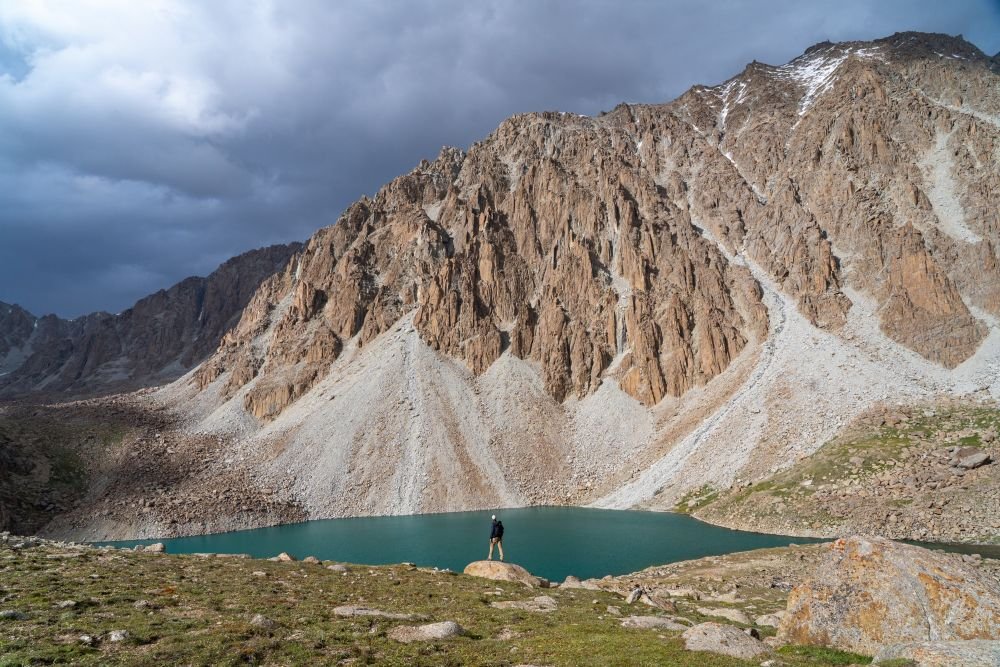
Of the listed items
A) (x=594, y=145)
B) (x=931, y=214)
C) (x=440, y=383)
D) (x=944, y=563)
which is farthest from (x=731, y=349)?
(x=944, y=563)

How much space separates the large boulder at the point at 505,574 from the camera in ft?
89.1

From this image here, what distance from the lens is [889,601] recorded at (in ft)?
49.3

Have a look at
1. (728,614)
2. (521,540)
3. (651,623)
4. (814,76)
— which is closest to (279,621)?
(651,623)

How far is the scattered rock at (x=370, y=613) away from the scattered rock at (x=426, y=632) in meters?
1.15

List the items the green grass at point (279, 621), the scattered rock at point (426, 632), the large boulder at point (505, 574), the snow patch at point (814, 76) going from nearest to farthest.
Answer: the green grass at point (279, 621), the scattered rock at point (426, 632), the large boulder at point (505, 574), the snow patch at point (814, 76)

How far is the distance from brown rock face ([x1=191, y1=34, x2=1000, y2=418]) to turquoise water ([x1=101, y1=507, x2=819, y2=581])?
41259 mm

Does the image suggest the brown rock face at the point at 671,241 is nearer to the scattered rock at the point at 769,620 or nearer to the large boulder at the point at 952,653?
the scattered rock at the point at 769,620

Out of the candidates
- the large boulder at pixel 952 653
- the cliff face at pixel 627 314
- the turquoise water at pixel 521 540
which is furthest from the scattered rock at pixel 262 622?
the cliff face at pixel 627 314

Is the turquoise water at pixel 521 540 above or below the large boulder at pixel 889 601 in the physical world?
below

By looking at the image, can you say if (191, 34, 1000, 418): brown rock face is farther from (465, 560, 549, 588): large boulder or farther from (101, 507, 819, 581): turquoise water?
(465, 560, 549, 588): large boulder

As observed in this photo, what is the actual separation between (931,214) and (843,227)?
14900mm

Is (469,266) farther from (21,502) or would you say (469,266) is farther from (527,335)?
(21,502)

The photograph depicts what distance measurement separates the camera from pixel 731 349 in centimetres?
10556

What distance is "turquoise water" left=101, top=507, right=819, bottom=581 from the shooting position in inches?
1909
